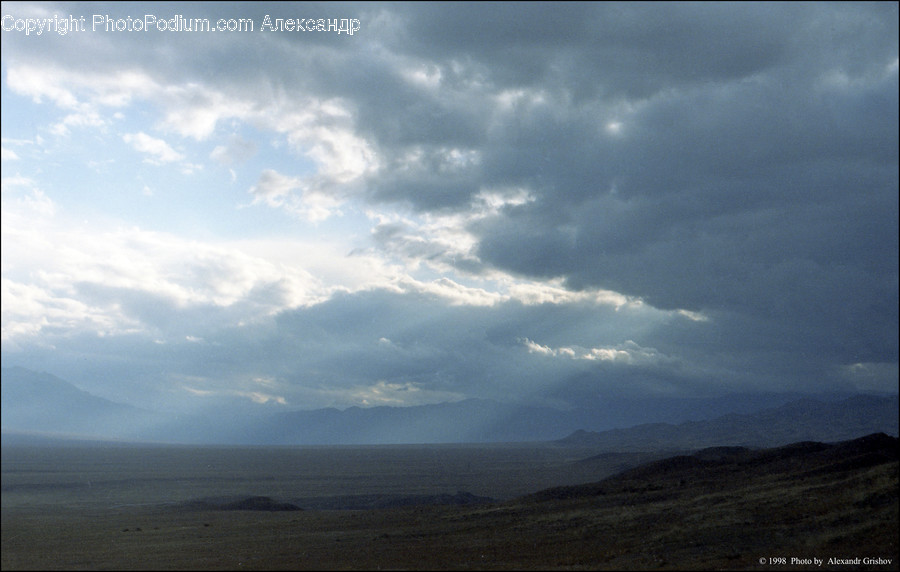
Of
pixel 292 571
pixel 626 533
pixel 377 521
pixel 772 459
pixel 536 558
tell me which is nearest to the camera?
pixel 292 571

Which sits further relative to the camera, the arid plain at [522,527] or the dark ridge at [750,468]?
the dark ridge at [750,468]

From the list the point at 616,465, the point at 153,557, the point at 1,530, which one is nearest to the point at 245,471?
the point at 616,465

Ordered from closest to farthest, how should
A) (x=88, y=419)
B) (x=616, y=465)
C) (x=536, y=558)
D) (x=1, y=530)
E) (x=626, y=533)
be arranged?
(x=1, y=530)
(x=536, y=558)
(x=626, y=533)
(x=88, y=419)
(x=616, y=465)

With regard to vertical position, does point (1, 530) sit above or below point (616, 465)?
above

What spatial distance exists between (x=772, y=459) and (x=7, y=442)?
94990mm

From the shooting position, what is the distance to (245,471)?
152500 mm

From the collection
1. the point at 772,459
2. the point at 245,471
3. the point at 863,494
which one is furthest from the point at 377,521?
the point at 245,471

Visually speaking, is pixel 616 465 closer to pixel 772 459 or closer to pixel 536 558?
pixel 772 459

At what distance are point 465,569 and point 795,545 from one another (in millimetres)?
20692

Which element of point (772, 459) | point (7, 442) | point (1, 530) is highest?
point (7, 442)

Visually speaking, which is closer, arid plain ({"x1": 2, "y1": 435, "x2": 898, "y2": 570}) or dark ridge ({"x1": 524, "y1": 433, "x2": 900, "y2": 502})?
arid plain ({"x1": 2, "y1": 435, "x2": 898, "y2": 570})

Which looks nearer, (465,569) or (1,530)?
(1,530)

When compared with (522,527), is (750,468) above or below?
below

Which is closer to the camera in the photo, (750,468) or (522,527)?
(522,527)
